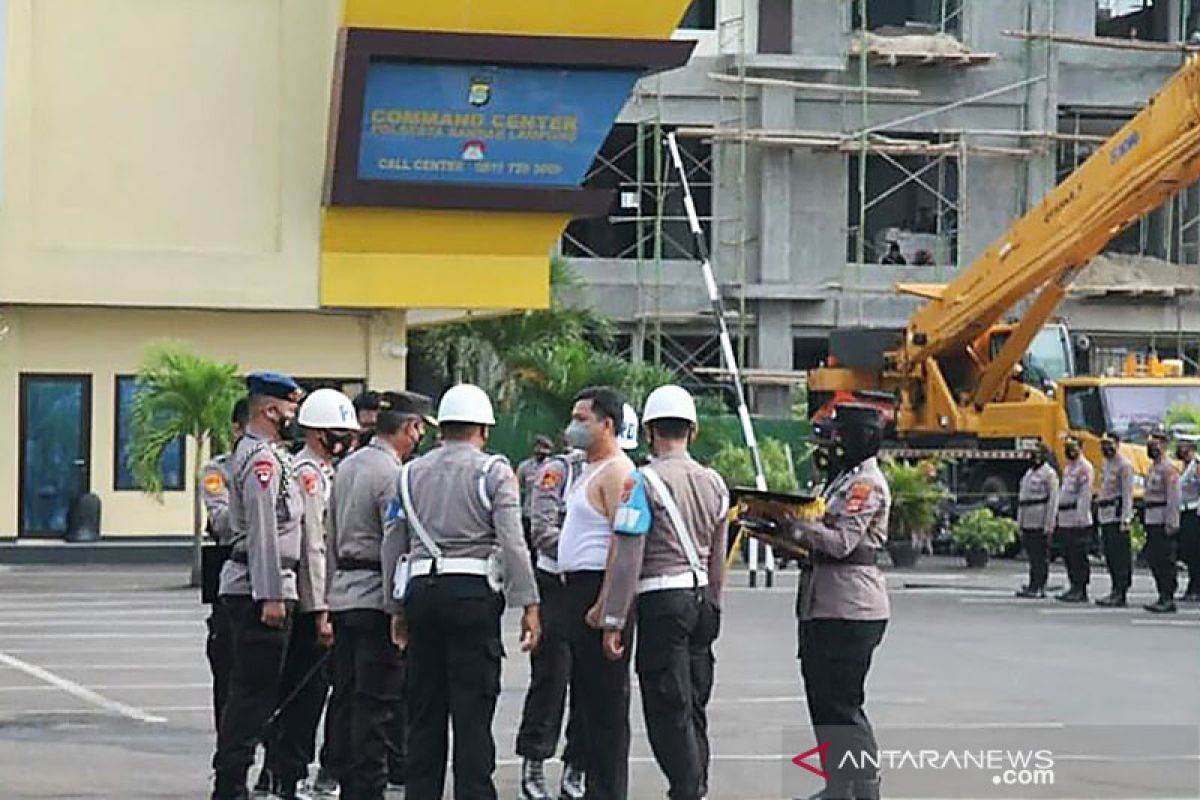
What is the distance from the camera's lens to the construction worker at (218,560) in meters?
12.2

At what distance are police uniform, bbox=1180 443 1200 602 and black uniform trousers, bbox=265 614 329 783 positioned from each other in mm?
16543

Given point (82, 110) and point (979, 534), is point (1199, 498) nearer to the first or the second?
point (979, 534)

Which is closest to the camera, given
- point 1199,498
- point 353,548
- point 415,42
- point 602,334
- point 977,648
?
point 353,548

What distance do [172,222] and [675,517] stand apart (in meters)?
23.0

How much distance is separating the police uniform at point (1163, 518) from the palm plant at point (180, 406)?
409 inches

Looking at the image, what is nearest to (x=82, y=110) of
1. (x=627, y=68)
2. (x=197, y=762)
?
(x=627, y=68)

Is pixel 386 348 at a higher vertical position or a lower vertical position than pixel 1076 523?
higher

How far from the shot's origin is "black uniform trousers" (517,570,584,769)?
12758mm

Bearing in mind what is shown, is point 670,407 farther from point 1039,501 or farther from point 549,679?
point 1039,501

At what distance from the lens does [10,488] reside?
33.6 metres

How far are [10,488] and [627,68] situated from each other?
32.9 feet

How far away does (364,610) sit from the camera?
11805mm

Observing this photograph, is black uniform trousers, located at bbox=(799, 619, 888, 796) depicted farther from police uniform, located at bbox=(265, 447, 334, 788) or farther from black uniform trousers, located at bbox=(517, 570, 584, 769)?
police uniform, located at bbox=(265, 447, 334, 788)

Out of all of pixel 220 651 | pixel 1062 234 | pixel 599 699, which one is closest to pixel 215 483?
pixel 220 651
